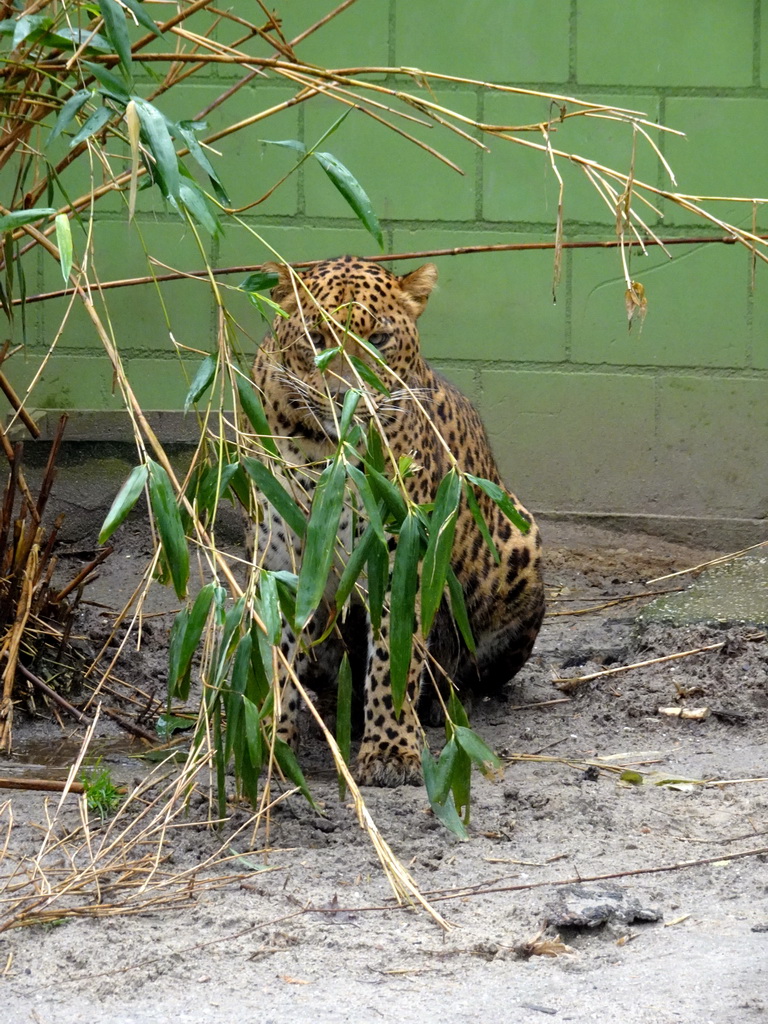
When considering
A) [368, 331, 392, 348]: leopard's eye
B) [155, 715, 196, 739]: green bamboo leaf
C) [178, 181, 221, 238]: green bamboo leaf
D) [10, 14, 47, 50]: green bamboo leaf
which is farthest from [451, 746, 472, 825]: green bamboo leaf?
[10, 14, 47, 50]: green bamboo leaf

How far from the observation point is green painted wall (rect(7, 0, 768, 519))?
607 centimetres

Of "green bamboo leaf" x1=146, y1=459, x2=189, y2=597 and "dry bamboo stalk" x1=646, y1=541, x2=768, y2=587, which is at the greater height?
"green bamboo leaf" x1=146, y1=459, x2=189, y2=597

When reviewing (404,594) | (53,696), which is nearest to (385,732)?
(53,696)

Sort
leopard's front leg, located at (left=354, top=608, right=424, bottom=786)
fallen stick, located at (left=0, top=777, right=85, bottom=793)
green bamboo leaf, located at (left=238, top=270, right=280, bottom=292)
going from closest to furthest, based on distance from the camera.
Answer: green bamboo leaf, located at (left=238, top=270, right=280, bottom=292) < fallen stick, located at (left=0, top=777, right=85, bottom=793) < leopard's front leg, located at (left=354, top=608, right=424, bottom=786)

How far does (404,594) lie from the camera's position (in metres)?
2.72

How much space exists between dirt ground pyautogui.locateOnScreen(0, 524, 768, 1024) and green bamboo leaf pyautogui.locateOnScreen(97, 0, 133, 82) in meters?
1.64

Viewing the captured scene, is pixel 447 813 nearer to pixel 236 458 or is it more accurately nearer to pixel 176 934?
pixel 176 934

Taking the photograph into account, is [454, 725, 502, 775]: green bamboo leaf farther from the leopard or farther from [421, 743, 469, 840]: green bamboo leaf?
the leopard

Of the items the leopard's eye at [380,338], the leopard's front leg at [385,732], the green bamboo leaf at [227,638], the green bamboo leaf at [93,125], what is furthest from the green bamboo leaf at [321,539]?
the leopard's eye at [380,338]

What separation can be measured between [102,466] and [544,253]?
7.41 feet

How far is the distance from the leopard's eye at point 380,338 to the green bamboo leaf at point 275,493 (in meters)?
1.25

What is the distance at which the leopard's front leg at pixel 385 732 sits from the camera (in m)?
3.80

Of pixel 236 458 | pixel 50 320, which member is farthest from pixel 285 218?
pixel 236 458

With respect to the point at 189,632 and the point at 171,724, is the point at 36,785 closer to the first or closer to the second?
the point at 171,724
